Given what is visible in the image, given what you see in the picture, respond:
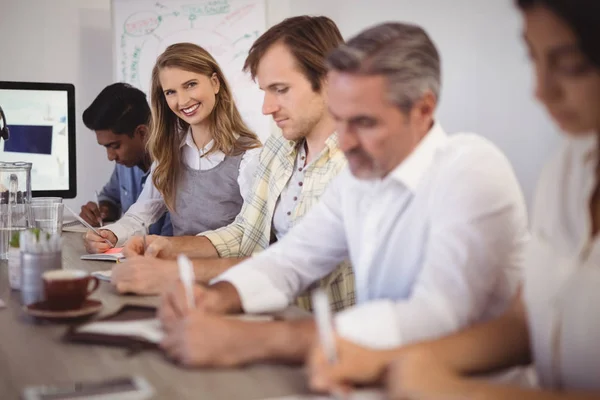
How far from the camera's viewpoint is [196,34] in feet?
14.7

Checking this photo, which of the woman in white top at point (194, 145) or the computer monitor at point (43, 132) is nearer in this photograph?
the woman in white top at point (194, 145)

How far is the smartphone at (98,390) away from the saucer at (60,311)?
1.23 ft

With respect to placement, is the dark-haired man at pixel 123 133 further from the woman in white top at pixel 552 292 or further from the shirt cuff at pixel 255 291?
the woman in white top at pixel 552 292

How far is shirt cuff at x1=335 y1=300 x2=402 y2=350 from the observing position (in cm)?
114

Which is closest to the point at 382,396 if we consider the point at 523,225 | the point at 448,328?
the point at 448,328

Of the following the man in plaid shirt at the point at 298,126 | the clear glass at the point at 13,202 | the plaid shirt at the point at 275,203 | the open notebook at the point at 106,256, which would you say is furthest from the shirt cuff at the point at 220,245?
the clear glass at the point at 13,202

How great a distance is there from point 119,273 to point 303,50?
2.70 ft

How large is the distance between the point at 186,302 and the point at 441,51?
2.07 metres

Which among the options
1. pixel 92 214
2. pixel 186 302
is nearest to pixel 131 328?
pixel 186 302

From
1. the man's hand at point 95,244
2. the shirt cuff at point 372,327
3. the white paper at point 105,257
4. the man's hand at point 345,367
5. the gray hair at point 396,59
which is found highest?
the gray hair at point 396,59

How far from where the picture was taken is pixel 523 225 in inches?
53.1

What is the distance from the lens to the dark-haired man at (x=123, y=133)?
141 inches

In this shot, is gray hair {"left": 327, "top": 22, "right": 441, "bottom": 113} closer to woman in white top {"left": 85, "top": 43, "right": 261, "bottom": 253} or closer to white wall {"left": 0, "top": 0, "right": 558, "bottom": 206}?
white wall {"left": 0, "top": 0, "right": 558, "bottom": 206}

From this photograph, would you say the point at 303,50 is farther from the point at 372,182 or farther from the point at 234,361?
the point at 234,361
